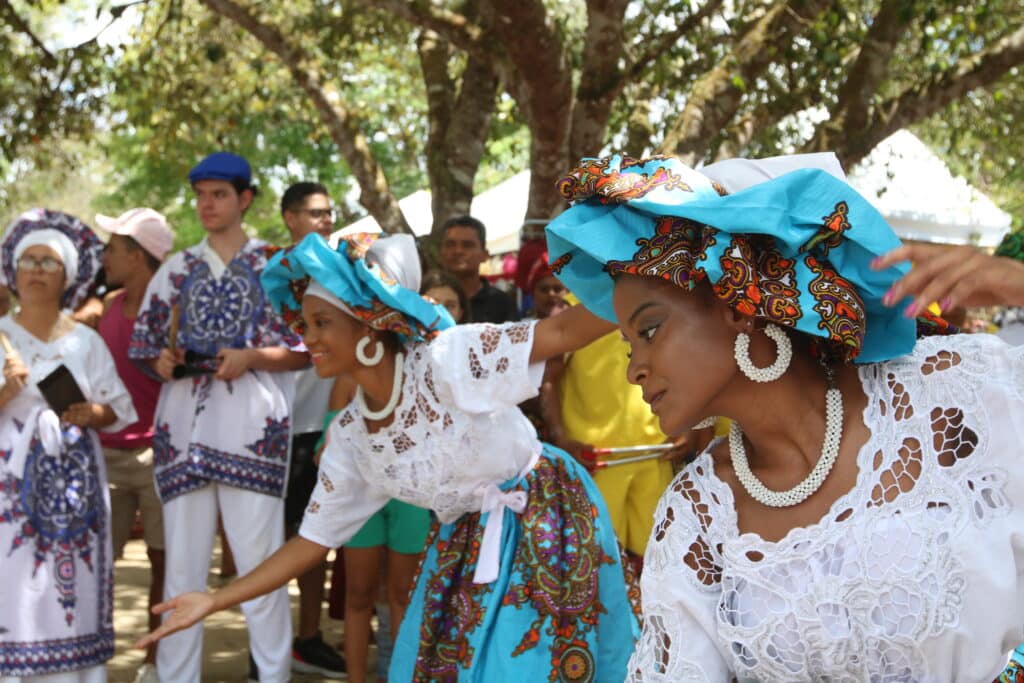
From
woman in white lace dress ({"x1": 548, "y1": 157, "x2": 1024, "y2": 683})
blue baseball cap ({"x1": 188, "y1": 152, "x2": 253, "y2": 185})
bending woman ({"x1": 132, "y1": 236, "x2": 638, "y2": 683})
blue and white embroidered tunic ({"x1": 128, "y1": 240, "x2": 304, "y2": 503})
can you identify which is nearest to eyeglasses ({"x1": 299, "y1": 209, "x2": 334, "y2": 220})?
blue baseball cap ({"x1": 188, "y1": 152, "x2": 253, "y2": 185})

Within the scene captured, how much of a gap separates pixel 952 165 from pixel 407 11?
12.8 meters

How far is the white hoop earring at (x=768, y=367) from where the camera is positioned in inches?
92.6

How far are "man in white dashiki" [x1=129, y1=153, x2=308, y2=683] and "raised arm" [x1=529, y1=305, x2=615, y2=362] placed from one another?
7.17ft

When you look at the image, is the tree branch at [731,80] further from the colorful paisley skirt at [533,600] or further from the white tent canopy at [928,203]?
the white tent canopy at [928,203]

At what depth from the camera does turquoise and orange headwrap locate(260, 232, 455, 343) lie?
413 cm

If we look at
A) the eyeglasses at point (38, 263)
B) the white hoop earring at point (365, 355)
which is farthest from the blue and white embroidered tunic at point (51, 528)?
the white hoop earring at point (365, 355)

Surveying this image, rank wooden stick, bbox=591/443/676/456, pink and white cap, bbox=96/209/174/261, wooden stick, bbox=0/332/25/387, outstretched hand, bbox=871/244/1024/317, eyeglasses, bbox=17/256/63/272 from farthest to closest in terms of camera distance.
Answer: pink and white cap, bbox=96/209/174/261
wooden stick, bbox=591/443/676/456
eyeglasses, bbox=17/256/63/272
wooden stick, bbox=0/332/25/387
outstretched hand, bbox=871/244/1024/317

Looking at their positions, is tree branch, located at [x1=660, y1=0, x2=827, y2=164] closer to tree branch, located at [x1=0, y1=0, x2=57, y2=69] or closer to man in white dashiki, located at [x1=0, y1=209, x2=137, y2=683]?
man in white dashiki, located at [x1=0, y1=209, x2=137, y2=683]

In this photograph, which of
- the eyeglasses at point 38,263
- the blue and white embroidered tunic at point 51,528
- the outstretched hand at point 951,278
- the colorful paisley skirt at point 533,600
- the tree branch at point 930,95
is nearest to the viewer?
the outstretched hand at point 951,278

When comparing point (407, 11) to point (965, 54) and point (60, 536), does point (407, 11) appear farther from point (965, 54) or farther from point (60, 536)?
point (965, 54)

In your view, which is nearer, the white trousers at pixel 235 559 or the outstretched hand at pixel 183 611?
the outstretched hand at pixel 183 611

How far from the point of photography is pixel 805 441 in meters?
2.40

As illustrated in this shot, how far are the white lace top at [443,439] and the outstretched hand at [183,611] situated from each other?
0.56 m

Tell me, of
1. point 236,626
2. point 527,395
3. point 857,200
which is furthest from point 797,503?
point 236,626
